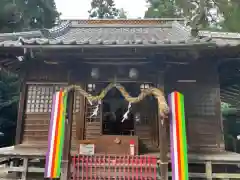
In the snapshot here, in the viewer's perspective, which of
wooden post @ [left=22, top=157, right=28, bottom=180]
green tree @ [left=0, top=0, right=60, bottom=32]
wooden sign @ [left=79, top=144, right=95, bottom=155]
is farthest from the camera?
green tree @ [left=0, top=0, right=60, bottom=32]

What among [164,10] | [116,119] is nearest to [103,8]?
[164,10]

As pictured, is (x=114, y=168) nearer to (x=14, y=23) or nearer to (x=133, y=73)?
(x=133, y=73)

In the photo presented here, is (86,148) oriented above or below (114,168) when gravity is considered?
above

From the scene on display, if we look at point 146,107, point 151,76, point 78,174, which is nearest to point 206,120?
point 146,107

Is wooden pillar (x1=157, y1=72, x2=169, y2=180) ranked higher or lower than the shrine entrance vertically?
lower

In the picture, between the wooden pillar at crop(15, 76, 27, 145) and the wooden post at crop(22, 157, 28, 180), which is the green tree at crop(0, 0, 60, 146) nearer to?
the wooden pillar at crop(15, 76, 27, 145)

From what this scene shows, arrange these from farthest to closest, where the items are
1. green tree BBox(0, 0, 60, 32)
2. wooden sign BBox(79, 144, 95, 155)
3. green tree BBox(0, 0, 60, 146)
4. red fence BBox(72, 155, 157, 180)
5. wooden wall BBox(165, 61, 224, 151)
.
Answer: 1. green tree BBox(0, 0, 60, 32)
2. green tree BBox(0, 0, 60, 146)
3. wooden wall BBox(165, 61, 224, 151)
4. wooden sign BBox(79, 144, 95, 155)
5. red fence BBox(72, 155, 157, 180)

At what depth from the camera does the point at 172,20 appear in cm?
1100

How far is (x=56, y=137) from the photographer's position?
16.7 feet

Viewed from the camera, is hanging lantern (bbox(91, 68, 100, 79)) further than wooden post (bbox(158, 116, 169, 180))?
Yes

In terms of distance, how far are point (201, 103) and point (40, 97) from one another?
510 cm

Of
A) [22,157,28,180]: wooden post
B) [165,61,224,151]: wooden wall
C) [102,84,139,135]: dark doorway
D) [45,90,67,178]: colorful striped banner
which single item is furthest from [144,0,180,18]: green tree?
[22,157,28,180]: wooden post

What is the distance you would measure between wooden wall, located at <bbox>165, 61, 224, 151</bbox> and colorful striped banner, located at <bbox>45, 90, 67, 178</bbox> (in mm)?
3140

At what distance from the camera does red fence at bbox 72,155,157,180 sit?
533 centimetres
